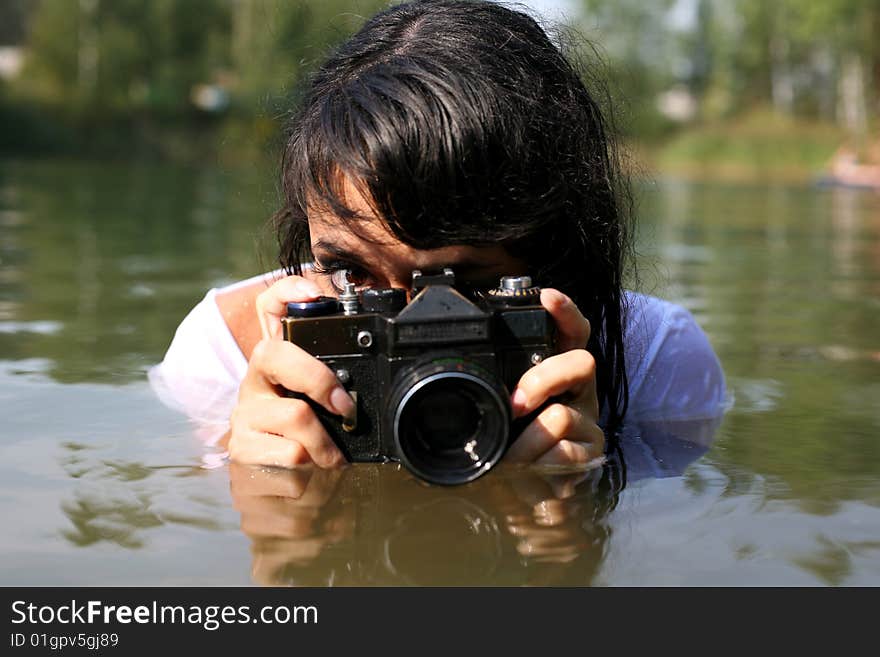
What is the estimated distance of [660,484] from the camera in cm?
195

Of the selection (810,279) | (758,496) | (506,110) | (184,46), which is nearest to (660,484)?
(758,496)

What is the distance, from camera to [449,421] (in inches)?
66.0

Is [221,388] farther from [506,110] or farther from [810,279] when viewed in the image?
[810,279]

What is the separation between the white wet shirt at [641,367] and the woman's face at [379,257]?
52 cm

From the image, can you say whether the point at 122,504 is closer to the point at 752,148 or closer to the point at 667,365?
the point at 667,365

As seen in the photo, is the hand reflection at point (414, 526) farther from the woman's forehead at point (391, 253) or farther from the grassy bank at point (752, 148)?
the grassy bank at point (752, 148)

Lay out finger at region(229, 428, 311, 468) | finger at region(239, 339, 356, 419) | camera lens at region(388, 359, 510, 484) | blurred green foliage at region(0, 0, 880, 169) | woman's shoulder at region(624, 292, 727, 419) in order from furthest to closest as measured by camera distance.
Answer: blurred green foliage at region(0, 0, 880, 169), woman's shoulder at region(624, 292, 727, 419), finger at region(229, 428, 311, 468), finger at region(239, 339, 356, 419), camera lens at region(388, 359, 510, 484)

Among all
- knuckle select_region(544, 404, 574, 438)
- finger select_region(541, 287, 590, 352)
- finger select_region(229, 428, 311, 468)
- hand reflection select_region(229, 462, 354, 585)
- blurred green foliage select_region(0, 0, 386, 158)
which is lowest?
hand reflection select_region(229, 462, 354, 585)

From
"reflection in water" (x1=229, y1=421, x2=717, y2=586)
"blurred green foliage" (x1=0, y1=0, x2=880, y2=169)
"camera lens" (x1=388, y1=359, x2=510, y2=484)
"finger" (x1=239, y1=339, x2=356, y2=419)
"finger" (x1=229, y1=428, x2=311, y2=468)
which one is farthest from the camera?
"blurred green foliage" (x1=0, y1=0, x2=880, y2=169)

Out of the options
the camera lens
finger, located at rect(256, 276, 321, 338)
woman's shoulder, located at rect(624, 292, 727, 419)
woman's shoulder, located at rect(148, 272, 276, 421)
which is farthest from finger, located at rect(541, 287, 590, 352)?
woman's shoulder, located at rect(148, 272, 276, 421)

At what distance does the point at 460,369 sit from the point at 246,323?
1078 millimetres

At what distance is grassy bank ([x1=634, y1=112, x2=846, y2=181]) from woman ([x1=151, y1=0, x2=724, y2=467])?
97.2 ft

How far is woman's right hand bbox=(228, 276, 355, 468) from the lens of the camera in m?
1.80

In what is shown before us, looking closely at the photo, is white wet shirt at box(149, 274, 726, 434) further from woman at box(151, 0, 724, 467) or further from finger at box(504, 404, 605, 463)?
finger at box(504, 404, 605, 463)
